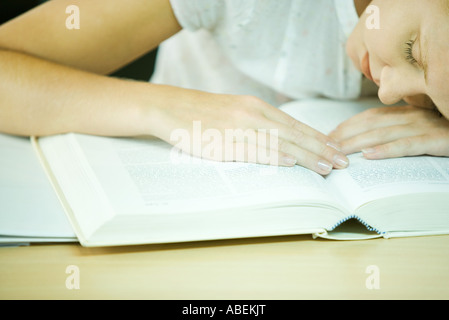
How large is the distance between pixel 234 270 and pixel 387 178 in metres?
0.27

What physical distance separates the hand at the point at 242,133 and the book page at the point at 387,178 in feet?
0.09

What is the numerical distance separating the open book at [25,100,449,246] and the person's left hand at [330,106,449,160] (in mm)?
28

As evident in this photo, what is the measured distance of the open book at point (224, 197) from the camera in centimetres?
54

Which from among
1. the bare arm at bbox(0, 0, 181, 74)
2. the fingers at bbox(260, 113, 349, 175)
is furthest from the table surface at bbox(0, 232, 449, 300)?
the bare arm at bbox(0, 0, 181, 74)

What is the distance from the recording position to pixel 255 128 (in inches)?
27.1

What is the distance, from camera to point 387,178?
0.65m

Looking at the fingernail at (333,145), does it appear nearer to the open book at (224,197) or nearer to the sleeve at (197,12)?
the open book at (224,197)

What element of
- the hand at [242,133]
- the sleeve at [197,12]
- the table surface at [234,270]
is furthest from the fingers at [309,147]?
the sleeve at [197,12]

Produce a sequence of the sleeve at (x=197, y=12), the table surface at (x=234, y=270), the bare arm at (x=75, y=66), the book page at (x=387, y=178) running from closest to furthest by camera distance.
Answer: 1. the table surface at (x=234, y=270)
2. the book page at (x=387, y=178)
3. the bare arm at (x=75, y=66)
4. the sleeve at (x=197, y=12)

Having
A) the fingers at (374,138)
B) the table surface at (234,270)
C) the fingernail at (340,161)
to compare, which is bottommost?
the table surface at (234,270)

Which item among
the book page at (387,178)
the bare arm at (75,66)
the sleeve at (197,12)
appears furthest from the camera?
the sleeve at (197,12)

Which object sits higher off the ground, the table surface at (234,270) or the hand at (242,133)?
the hand at (242,133)

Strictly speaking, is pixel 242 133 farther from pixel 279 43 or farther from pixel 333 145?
pixel 279 43
